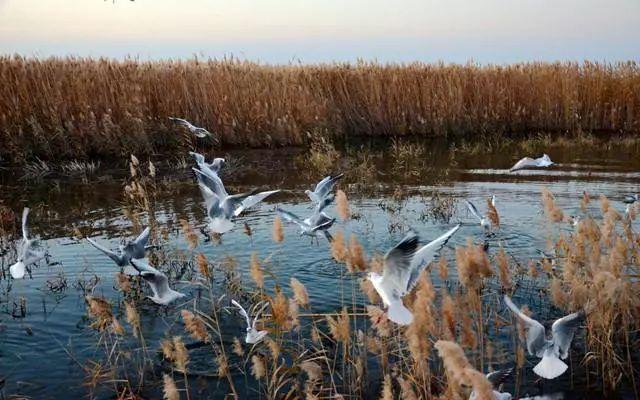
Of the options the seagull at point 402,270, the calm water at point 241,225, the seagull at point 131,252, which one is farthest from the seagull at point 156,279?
the seagull at point 402,270

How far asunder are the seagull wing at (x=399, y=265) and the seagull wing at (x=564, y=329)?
813mm

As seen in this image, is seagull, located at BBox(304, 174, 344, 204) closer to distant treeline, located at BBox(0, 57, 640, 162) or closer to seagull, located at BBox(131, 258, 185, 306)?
seagull, located at BBox(131, 258, 185, 306)

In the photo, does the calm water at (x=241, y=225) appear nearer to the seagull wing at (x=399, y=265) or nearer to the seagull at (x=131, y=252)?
the seagull at (x=131, y=252)

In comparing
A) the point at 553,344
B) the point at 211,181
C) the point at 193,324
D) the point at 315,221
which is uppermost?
the point at 211,181

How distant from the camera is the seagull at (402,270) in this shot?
2.43m

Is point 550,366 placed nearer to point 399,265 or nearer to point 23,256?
point 399,265

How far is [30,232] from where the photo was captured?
732 centimetres

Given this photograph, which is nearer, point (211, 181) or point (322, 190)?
point (211, 181)

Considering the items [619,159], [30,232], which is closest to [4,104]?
[30,232]

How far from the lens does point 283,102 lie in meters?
13.1

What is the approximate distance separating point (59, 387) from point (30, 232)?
3928mm

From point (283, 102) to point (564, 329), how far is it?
10.5 meters

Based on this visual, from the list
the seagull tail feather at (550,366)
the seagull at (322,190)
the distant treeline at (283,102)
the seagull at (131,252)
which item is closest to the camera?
the seagull tail feather at (550,366)

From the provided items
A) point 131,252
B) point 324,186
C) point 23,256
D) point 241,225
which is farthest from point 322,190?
point 241,225
